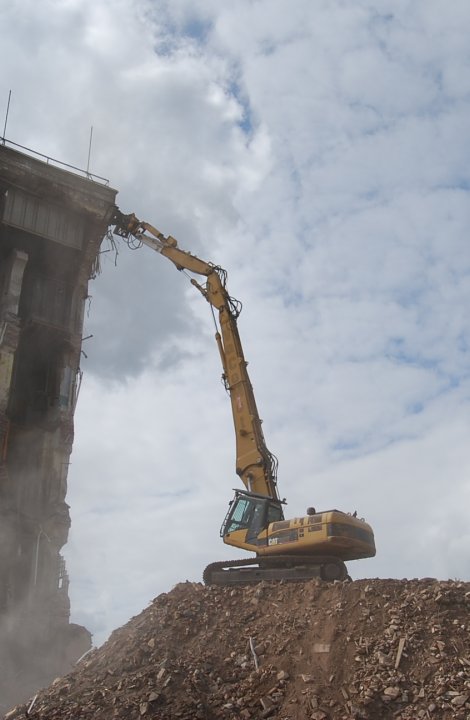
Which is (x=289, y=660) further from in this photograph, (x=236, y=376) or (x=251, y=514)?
(x=236, y=376)

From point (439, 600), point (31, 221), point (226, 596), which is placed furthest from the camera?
point (31, 221)

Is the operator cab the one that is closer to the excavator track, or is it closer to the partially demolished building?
the excavator track

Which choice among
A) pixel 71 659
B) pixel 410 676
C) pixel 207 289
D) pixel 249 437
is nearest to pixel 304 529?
pixel 249 437

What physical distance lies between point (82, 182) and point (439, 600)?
767 inches

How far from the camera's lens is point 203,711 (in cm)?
1118

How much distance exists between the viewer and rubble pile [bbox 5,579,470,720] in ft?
36.6

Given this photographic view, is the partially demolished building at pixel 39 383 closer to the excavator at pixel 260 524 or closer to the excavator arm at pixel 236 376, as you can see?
the excavator arm at pixel 236 376

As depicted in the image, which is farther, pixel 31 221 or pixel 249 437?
pixel 31 221

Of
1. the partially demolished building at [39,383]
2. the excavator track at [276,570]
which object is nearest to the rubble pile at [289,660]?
the excavator track at [276,570]

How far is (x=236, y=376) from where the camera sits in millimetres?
19969

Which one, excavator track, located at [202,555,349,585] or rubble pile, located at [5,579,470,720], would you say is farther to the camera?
excavator track, located at [202,555,349,585]

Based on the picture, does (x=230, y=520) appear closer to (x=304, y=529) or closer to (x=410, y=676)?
(x=304, y=529)

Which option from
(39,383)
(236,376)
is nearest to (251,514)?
(236,376)

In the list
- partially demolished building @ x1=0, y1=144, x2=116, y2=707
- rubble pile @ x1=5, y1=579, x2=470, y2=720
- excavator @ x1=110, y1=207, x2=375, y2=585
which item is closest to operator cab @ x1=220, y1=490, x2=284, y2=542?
excavator @ x1=110, y1=207, x2=375, y2=585
